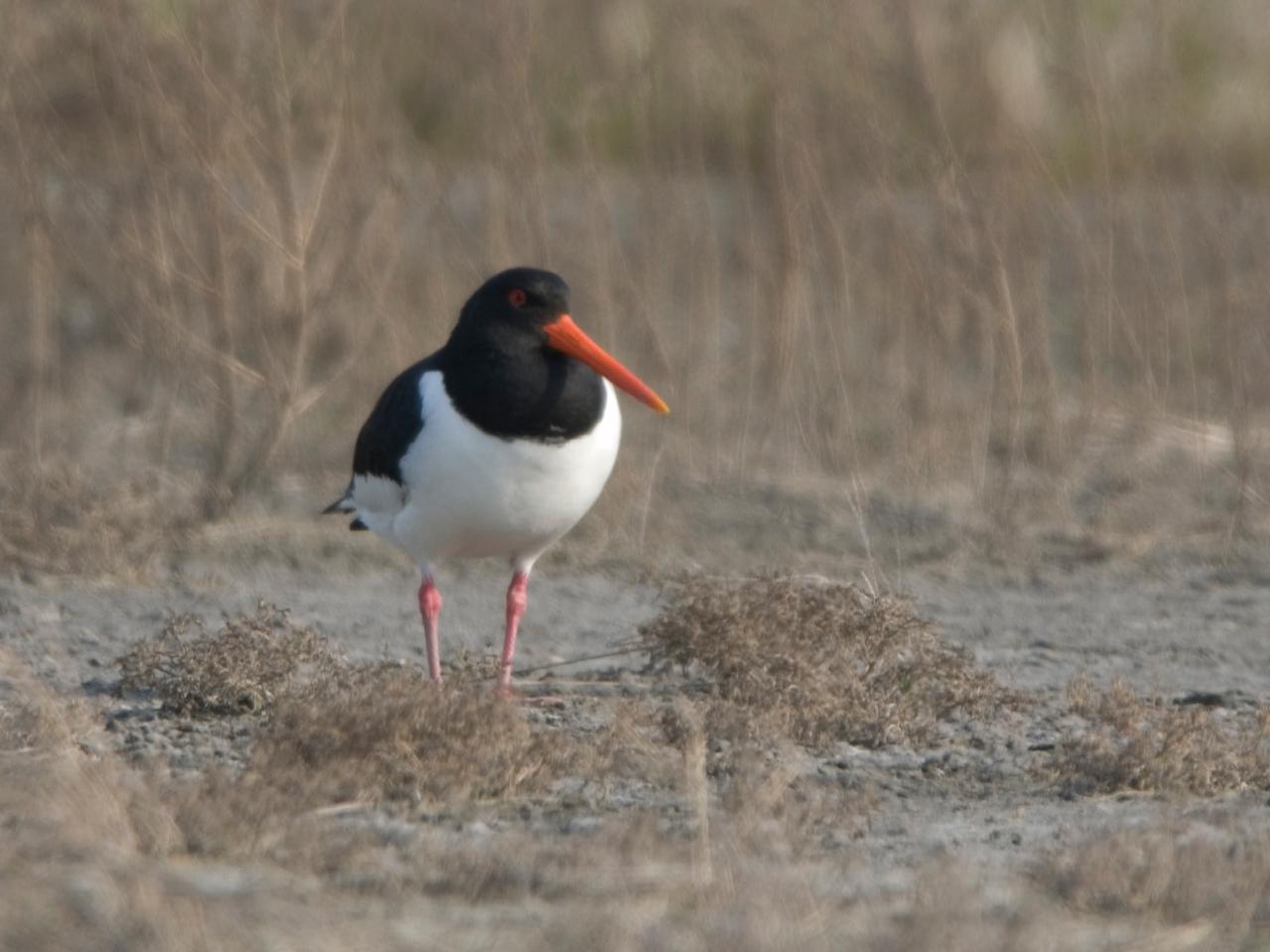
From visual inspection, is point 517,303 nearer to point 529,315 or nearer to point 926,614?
point 529,315

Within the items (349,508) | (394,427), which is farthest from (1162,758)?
(349,508)

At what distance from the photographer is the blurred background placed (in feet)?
27.3

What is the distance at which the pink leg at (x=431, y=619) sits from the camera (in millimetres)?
6125

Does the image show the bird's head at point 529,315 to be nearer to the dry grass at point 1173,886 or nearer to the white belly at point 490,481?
the white belly at point 490,481

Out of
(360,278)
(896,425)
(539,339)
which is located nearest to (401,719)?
(539,339)

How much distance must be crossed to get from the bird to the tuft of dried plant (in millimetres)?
555

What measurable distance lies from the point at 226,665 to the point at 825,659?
1.61 metres

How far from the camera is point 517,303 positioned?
6.08 metres

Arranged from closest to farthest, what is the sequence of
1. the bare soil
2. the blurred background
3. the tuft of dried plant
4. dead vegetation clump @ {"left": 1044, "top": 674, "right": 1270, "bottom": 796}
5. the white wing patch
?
1. the bare soil
2. dead vegetation clump @ {"left": 1044, "top": 674, "right": 1270, "bottom": 796}
3. the tuft of dried plant
4. the white wing patch
5. the blurred background

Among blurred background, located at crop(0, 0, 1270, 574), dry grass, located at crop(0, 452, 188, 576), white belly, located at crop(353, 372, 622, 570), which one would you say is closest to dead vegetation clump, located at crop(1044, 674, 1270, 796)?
white belly, located at crop(353, 372, 622, 570)

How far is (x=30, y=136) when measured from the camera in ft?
28.3

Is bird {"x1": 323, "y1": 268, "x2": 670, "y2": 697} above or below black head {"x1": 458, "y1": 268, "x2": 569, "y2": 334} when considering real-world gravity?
below

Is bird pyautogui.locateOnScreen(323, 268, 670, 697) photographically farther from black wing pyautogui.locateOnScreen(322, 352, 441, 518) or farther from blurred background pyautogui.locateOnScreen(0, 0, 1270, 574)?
blurred background pyautogui.locateOnScreen(0, 0, 1270, 574)

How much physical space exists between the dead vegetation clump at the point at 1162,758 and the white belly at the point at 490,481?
64.6 inches
